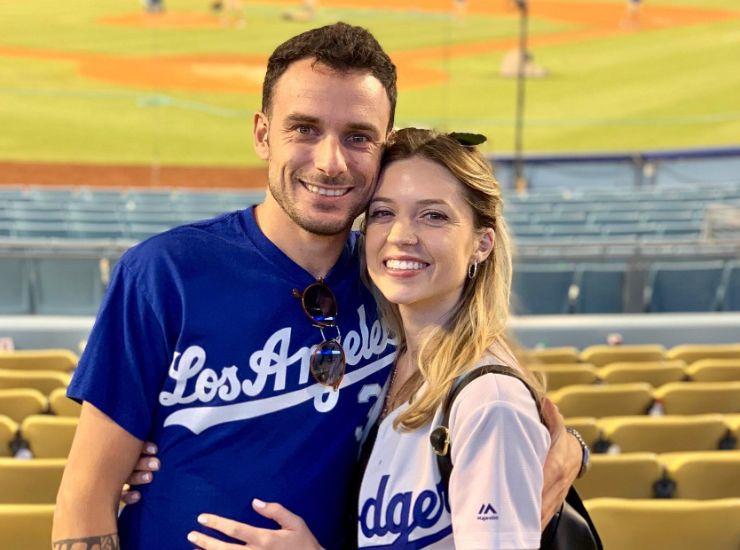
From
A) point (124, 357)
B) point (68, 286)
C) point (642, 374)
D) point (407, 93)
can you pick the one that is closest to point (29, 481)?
point (124, 357)

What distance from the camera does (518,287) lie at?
9164 millimetres

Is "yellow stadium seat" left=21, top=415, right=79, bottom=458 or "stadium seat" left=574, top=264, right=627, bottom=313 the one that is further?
"stadium seat" left=574, top=264, right=627, bottom=313

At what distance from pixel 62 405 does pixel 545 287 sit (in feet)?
17.4

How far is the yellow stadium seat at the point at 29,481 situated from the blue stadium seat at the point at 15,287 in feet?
19.0

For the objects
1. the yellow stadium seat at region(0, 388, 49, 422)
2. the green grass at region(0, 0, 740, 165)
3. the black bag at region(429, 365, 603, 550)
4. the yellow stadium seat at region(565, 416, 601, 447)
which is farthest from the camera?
the green grass at region(0, 0, 740, 165)

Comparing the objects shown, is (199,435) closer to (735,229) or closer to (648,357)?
(648,357)

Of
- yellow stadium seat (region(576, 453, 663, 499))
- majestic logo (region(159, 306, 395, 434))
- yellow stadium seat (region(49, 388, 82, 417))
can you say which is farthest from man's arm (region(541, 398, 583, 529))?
yellow stadium seat (region(49, 388, 82, 417))

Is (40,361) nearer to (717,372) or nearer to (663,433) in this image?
(663,433)

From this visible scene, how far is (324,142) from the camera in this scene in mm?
2434

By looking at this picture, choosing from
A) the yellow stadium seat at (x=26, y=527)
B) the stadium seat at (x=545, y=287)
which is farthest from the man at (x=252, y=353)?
the stadium seat at (x=545, y=287)

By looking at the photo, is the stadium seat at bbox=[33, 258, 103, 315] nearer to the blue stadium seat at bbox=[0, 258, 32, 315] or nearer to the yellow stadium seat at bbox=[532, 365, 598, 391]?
the blue stadium seat at bbox=[0, 258, 32, 315]

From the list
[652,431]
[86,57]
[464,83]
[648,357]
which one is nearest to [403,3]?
[464,83]

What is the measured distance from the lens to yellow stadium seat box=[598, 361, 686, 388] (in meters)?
6.07

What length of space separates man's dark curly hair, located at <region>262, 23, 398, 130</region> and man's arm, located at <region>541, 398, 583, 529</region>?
2.93ft
